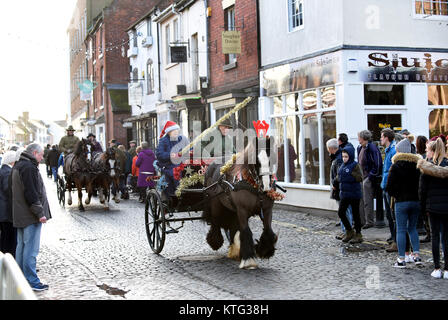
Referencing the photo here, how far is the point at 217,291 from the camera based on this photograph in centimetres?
715

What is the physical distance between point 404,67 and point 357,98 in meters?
1.51

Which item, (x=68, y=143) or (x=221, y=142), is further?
(x=68, y=143)

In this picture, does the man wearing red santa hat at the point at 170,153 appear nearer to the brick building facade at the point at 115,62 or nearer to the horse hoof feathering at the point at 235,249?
the horse hoof feathering at the point at 235,249

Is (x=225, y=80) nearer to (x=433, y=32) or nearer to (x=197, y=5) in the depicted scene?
(x=197, y=5)

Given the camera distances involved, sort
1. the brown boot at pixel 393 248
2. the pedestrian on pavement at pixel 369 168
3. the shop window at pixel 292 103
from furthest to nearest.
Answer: the shop window at pixel 292 103, the pedestrian on pavement at pixel 369 168, the brown boot at pixel 393 248

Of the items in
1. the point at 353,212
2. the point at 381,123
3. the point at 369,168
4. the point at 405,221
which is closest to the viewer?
the point at 405,221

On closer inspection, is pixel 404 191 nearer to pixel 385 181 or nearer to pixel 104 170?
pixel 385 181

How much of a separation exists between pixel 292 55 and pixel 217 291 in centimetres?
1091

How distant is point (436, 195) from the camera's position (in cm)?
771

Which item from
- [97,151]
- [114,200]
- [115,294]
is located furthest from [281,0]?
[115,294]

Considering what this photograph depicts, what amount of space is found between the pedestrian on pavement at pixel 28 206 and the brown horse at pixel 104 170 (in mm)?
9637

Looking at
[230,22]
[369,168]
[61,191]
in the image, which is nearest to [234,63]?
[230,22]

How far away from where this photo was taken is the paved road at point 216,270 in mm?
7051

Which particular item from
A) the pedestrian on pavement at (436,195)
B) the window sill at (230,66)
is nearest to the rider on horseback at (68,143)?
the window sill at (230,66)
